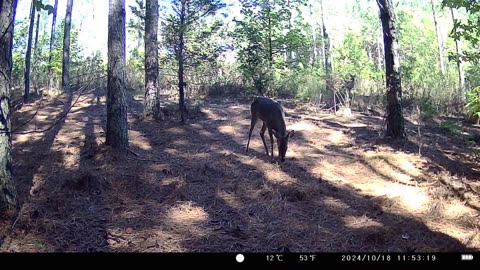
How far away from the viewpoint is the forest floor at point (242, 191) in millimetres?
3102

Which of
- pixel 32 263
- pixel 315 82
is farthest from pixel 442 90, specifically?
pixel 32 263

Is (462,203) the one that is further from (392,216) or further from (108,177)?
(108,177)

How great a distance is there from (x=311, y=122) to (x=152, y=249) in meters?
5.43

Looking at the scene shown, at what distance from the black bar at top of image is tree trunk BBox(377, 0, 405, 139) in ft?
14.2

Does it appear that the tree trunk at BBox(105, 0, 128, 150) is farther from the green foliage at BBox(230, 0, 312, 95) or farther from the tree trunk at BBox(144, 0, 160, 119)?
the green foliage at BBox(230, 0, 312, 95)

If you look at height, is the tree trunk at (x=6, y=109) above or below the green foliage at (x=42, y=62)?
below

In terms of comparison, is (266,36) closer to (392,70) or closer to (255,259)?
(392,70)

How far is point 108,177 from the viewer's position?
4.57 m

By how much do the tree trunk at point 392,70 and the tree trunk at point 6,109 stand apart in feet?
17.3

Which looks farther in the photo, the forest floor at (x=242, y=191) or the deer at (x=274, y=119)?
the deer at (x=274, y=119)

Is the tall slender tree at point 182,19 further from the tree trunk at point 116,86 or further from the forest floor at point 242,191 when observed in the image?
the tree trunk at point 116,86

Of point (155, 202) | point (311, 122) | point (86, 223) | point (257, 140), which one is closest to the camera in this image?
point (86, 223)

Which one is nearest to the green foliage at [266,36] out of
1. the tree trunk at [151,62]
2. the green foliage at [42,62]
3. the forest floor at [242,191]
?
the tree trunk at [151,62]

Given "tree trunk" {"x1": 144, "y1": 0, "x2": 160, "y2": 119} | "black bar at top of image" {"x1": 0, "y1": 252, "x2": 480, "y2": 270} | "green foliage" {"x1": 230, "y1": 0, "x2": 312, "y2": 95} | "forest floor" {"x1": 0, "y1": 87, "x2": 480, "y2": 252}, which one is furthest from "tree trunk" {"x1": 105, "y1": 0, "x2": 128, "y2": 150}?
"green foliage" {"x1": 230, "y1": 0, "x2": 312, "y2": 95}
